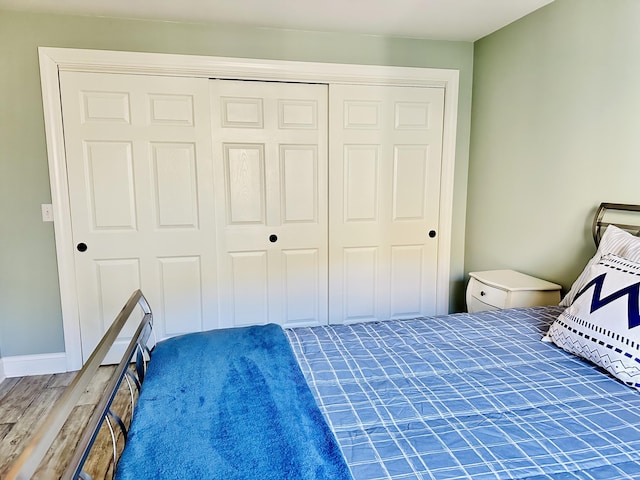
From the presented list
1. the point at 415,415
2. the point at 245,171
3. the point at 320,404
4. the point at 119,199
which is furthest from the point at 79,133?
the point at 415,415

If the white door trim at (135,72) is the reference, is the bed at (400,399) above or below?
below

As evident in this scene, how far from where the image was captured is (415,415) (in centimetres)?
120

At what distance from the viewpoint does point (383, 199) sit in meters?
3.26

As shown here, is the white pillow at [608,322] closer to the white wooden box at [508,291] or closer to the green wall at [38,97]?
the white wooden box at [508,291]

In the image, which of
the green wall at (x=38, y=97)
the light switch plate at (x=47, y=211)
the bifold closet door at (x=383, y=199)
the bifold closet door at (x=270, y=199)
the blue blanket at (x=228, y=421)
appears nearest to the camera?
the blue blanket at (x=228, y=421)

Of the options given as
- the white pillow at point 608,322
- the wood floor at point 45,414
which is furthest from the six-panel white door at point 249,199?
the white pillow at point 608,322

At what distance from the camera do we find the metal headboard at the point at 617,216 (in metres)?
1.98

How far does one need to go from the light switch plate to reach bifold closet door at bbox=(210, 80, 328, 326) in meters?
1.06

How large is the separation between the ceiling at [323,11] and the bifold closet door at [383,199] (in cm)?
45

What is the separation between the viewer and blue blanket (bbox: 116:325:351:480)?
97cm

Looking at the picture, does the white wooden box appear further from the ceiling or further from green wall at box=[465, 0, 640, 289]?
the ceiling

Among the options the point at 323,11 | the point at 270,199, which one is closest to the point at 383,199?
the point at 270,199

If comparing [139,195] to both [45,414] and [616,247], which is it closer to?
[45,414]

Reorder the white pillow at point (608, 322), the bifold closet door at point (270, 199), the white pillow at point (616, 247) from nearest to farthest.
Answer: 1. the white pillow at point (608, 322)
2. the white pillow at point (616, 247)
3. the bifold closet door at point (270, 199)
